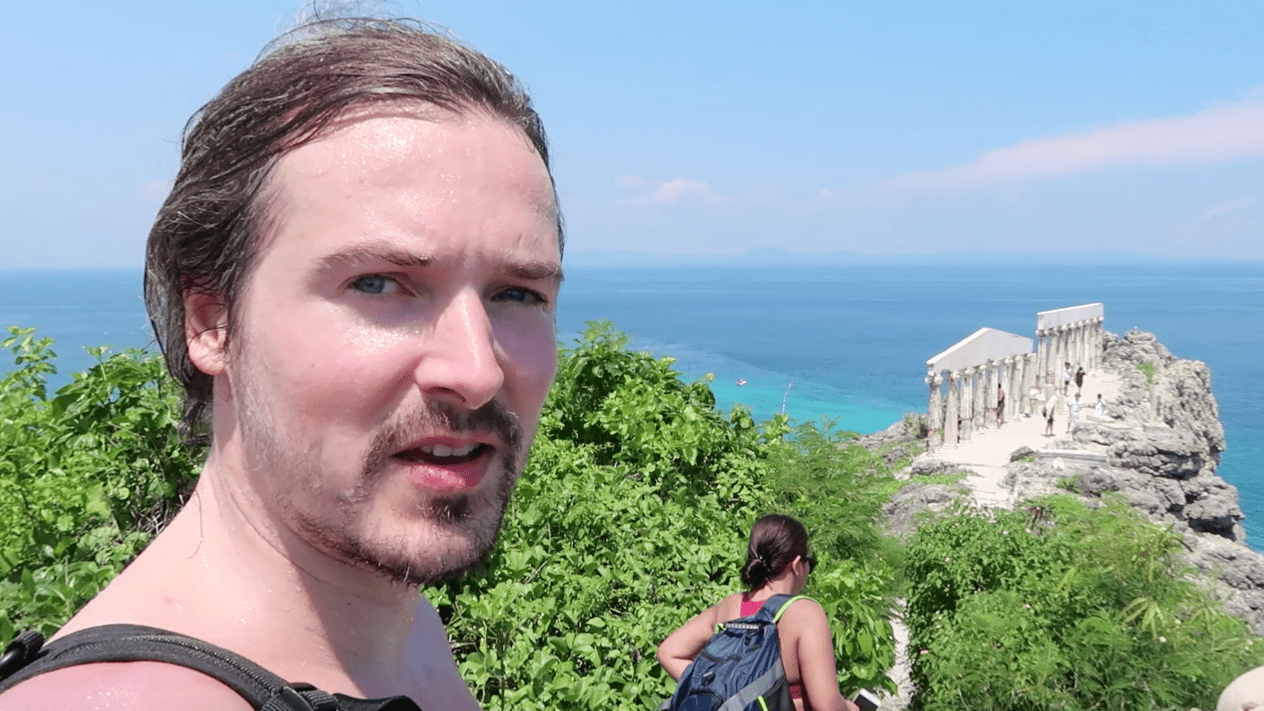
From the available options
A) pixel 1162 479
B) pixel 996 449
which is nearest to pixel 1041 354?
pixel 996 449

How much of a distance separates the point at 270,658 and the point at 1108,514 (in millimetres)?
13257

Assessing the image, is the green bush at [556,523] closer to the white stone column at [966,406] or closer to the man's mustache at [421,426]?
the man's mustache at [421,426]

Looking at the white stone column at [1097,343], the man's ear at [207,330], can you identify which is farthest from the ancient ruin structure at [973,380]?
the man's ear at [207,330]

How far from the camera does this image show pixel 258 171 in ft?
4.69

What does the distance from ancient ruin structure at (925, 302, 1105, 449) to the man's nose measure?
28.4 m

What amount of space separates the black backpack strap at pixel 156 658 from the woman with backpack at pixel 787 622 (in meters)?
3.16

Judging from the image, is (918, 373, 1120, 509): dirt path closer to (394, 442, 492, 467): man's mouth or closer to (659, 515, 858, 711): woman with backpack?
(659, 515, 858, 711): woman with backpack

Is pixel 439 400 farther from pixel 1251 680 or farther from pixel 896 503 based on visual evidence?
pixel 896 503

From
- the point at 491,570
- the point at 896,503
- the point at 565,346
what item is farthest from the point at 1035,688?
the point at 896,503

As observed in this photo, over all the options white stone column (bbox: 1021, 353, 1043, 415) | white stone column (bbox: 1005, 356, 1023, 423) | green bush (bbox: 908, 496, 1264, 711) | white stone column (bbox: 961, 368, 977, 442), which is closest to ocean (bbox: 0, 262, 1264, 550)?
green bush (bbox: 908, 496, 1264, 711)

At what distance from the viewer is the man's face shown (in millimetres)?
1320

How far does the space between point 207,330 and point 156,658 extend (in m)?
0.55

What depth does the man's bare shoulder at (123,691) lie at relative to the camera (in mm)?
1064

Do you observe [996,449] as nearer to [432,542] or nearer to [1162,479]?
[1162,479]
